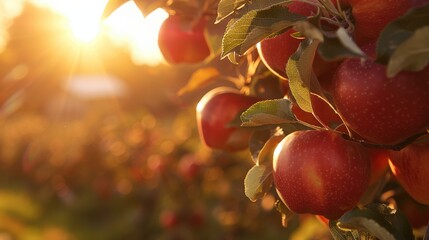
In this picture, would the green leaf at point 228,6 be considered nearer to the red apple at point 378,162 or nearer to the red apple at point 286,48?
the red apple at point 286,48

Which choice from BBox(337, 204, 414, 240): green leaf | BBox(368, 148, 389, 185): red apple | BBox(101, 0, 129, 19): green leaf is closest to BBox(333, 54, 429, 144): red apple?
BBox(337, 204, 414, 240): green leaf

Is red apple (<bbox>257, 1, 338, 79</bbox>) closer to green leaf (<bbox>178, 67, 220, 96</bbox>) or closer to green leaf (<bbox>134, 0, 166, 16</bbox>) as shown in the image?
green leaf (<bbox>134, 0, 166, 16</bbox>)

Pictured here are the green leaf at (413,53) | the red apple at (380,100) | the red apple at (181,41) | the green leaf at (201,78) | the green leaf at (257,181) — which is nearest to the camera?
the green leaf at (413,53)

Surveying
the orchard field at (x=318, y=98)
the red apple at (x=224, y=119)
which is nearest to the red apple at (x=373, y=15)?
the orchard field at (x=318, y=98)

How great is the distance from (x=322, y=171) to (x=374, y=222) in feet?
0.44

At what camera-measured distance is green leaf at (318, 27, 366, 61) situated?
0.68 meters

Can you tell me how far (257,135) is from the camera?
118 centimetres

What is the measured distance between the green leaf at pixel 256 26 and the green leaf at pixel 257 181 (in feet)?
0.81

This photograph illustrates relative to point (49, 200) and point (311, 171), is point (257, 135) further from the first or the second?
point (49, 200)

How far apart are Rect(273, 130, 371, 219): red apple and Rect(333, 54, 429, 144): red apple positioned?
0.27 ft

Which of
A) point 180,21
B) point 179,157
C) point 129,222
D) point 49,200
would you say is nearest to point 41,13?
point 49,200

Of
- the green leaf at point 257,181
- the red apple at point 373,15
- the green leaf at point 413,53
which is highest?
the green leaf at point 413,53

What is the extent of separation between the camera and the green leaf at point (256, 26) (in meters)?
0.80

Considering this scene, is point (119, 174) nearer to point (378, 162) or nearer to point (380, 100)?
point (378, 162)
